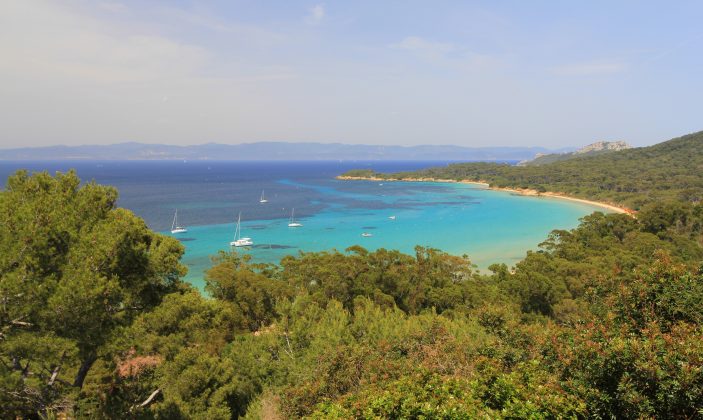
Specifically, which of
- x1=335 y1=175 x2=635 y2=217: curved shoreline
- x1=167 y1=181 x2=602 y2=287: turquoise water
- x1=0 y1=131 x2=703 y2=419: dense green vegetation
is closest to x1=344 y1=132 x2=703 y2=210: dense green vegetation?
x1=335 y1=175 x2=635 y2=217: curved shoreline

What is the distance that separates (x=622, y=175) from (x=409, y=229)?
80.4m

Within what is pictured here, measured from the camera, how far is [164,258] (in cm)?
984

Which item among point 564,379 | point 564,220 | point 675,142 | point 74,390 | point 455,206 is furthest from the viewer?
point 675,142

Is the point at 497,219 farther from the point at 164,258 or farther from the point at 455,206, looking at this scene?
the point at 164,258

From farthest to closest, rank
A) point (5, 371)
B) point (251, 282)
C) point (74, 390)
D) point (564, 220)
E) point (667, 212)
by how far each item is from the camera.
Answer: point (564, 220) < point (667, 212) < point (251, 282) < point (74, 390) < point (5, 371)

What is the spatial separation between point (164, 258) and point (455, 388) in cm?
740

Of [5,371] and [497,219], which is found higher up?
[5,371]

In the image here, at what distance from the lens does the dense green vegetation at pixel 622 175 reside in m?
78.0

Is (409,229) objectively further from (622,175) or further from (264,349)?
(622,175)

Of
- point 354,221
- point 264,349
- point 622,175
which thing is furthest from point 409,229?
point 622,175

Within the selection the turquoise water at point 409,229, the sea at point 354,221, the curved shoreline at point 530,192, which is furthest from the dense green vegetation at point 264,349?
the curved shoreline at point 530,192

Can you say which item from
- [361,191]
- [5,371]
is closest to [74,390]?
[5,371]

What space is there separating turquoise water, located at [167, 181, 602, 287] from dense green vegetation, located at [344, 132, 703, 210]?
40.6ft

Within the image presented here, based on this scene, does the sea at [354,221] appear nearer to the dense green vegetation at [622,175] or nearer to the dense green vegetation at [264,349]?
the dense green vegetation at [622,175]
